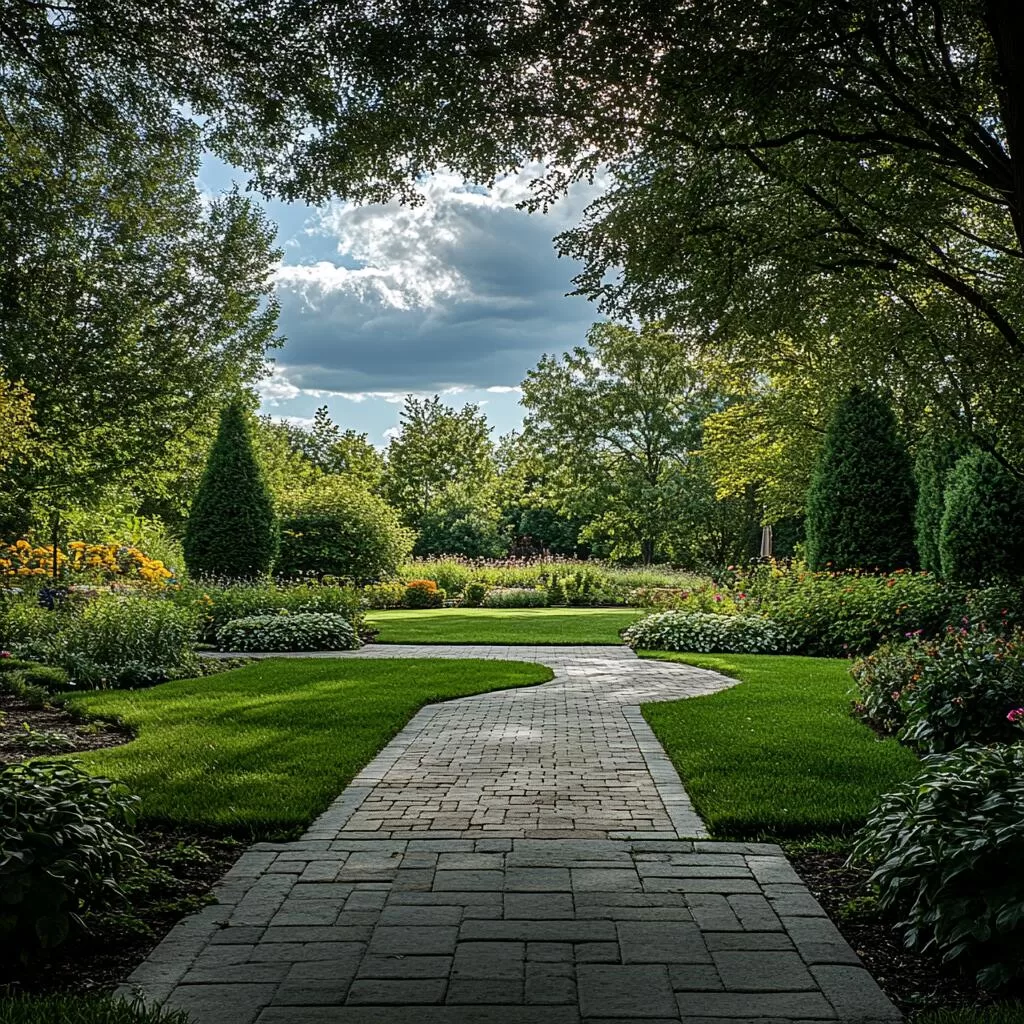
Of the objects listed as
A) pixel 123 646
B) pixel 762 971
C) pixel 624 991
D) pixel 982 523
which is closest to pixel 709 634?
pixel 982 523

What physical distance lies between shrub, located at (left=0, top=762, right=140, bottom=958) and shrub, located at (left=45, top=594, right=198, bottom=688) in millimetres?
6186

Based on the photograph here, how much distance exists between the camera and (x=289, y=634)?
13562 millimetres

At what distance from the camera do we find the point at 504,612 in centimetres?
2088

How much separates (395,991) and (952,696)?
15.3ft

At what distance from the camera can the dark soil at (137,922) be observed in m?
3.00

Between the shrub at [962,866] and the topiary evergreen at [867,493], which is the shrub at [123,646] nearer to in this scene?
the shrub at [962,866]

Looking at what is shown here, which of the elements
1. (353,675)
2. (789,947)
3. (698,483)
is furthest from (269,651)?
(698,483)

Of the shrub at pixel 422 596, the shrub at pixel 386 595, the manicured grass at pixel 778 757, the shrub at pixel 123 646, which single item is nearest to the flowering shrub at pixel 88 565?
the shrub at pixel 123 646

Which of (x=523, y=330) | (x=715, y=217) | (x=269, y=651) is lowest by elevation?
(x=269, y=651)

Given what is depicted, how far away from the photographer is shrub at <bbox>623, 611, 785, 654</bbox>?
13.2m

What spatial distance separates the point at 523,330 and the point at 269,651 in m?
5.95

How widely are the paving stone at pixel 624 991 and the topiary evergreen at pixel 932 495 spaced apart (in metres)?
11.1

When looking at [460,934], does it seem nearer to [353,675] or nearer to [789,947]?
[789,947]

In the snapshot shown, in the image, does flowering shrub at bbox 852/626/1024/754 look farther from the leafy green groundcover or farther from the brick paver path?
the leafy green groundcover
